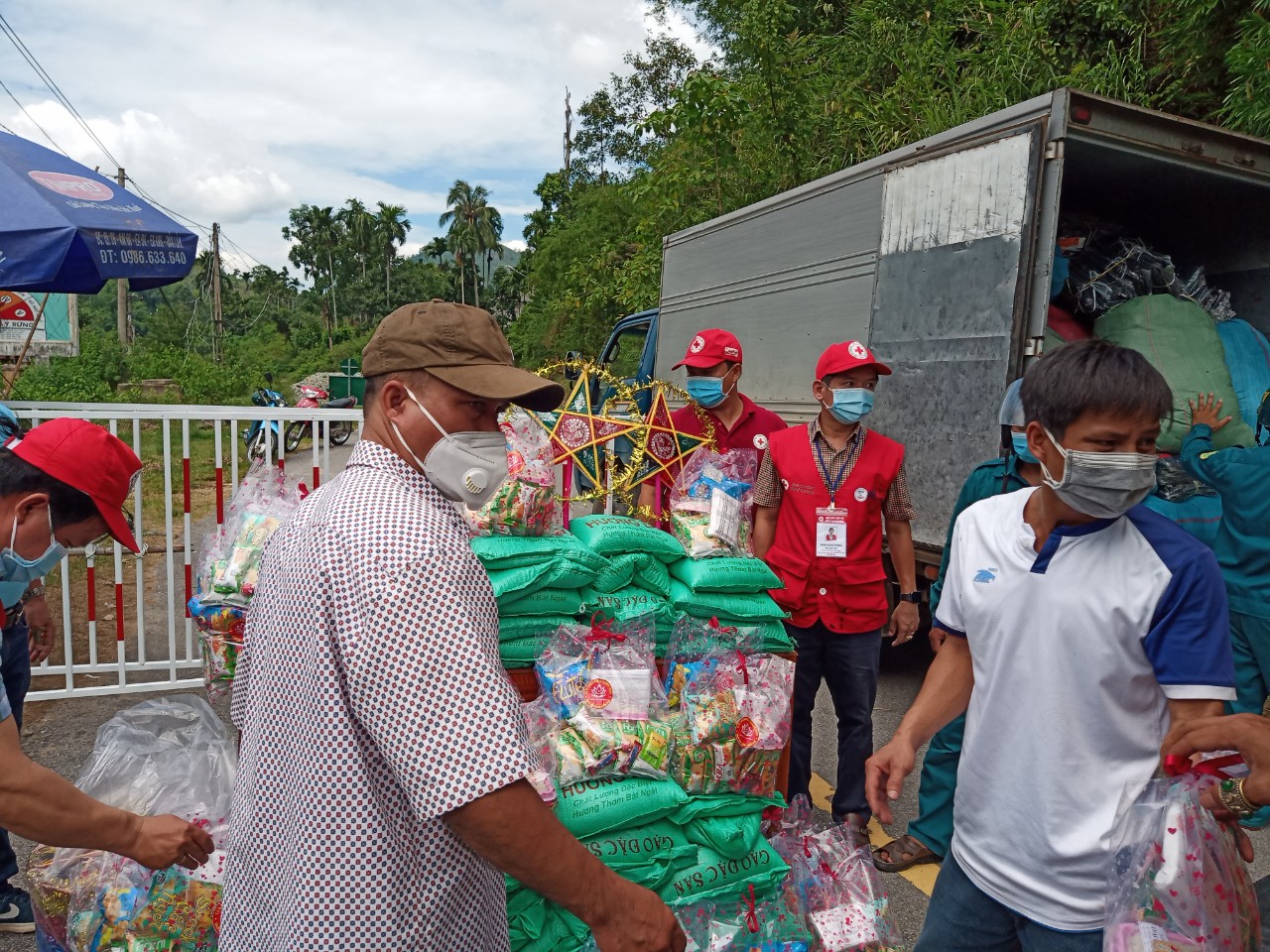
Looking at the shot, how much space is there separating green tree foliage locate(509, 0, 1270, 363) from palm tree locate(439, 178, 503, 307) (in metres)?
45.6

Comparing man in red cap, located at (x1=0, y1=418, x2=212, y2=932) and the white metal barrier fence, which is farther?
the white metal barrier fence

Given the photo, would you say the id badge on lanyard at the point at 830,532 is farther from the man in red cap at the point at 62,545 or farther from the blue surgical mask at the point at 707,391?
the man in red cap at the point at 62,545

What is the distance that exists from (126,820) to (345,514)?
0.94 m

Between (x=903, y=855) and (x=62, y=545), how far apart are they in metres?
3.03

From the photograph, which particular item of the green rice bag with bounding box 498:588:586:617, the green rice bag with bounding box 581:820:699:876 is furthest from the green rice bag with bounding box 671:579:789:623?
the green rice bag with bounding box 581:820:699:876

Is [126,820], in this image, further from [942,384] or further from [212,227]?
[212,227]

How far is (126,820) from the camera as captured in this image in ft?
5.61

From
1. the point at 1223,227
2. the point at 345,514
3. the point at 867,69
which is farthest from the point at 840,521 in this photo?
the point at 867,69

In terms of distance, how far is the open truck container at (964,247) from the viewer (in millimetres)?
4023

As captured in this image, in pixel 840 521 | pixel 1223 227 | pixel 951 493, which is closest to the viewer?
pixel 840 521

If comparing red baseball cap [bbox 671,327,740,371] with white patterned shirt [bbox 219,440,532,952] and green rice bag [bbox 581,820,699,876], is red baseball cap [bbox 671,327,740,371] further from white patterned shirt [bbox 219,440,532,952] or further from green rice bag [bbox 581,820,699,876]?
white patterned shirt [bbox 219,440,532,952]

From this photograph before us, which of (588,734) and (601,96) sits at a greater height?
(601,96)

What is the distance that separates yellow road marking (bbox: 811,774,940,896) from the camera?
3223mm

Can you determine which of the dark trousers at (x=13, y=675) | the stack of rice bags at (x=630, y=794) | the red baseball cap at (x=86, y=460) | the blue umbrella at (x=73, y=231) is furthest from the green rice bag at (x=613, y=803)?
the blue umbrella at (x=73, y=231)
